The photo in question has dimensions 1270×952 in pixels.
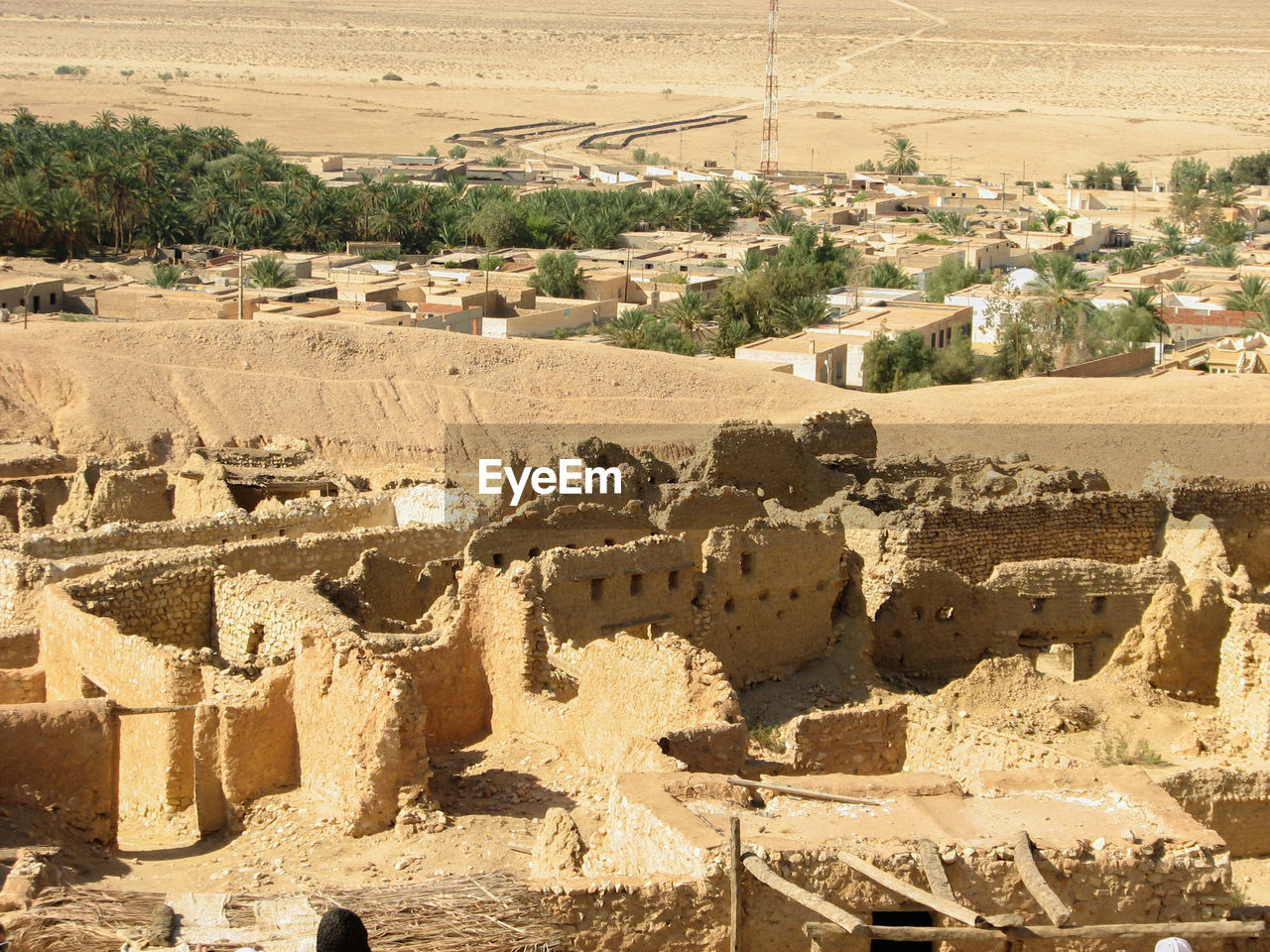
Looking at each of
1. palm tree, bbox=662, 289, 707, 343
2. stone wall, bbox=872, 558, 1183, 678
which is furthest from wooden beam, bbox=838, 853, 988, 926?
palm tree, bbox=662, 289, 707, 343

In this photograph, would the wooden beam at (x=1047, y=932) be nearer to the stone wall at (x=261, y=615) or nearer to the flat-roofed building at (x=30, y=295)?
the stone wall at (x=261, y=615)

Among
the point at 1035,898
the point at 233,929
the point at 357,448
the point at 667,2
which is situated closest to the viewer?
the point at 233,929

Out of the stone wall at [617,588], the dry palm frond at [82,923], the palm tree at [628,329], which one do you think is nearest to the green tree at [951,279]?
the palm tree at [628,329]

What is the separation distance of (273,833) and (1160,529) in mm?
11623

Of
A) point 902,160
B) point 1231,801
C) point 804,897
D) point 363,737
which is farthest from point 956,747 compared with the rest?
point 902,160

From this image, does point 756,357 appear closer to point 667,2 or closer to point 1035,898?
point 1035,898

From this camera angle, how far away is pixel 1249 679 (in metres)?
14.0

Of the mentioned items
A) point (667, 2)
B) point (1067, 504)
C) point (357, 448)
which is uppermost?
point (667, 2)

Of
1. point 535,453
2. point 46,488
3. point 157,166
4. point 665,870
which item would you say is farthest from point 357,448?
point 157,166

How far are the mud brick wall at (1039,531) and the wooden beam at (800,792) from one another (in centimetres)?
930

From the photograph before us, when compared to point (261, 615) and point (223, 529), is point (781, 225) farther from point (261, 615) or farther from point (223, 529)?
point (261, 615)

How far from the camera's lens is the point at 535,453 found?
29.5 metres

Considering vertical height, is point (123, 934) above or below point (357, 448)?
above

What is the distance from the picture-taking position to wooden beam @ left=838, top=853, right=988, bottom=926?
26.0 ft
